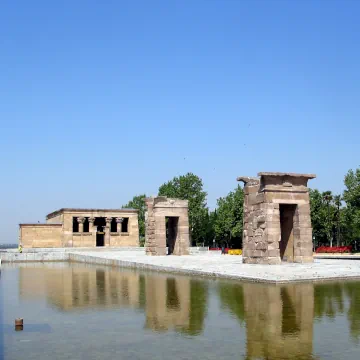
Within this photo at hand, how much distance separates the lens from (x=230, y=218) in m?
65.1

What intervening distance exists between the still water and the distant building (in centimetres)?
3889

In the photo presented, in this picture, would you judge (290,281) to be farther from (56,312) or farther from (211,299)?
(56,312)

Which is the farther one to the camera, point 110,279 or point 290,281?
point 110,279

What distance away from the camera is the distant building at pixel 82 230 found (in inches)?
2127

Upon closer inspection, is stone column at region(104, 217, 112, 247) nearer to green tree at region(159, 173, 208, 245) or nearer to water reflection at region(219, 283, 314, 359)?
green tree at region(159, 173, 208, 245)

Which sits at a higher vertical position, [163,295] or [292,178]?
[292,178]

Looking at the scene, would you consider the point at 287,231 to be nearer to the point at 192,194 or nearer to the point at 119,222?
the point at 119,222

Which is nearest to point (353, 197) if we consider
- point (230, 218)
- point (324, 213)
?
point (324, 213)

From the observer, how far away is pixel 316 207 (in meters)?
63.4

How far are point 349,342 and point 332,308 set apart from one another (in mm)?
3448

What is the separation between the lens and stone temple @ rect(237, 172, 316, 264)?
22.8m

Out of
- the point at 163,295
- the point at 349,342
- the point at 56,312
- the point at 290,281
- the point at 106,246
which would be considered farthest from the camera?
the point at 106,246

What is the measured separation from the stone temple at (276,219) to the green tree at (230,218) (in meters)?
37.9

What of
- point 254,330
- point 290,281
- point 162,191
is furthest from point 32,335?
point 162,191
